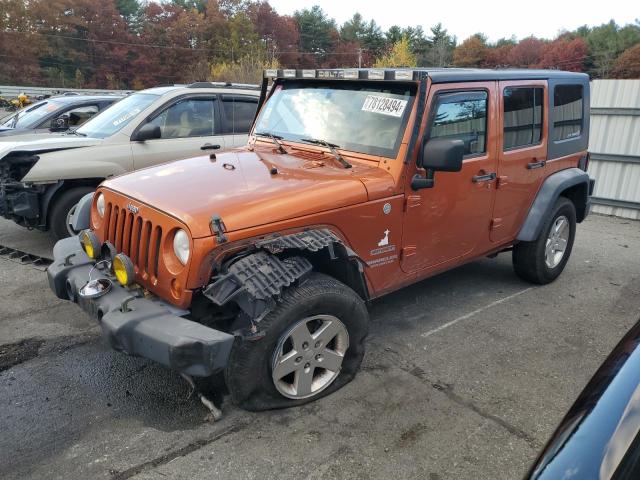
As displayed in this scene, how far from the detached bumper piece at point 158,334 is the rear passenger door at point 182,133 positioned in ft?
12.3

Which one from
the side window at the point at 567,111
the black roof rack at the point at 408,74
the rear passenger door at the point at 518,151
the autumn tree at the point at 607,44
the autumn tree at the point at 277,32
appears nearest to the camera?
the black roof rack at the point at 408,74

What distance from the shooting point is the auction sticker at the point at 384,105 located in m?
3.71

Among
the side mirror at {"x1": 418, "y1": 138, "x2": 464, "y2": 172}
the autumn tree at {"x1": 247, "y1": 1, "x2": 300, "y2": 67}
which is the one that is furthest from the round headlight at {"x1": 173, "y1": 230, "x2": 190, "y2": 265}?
the autumn tree at {"x1": 247, "y1": 1, "x2": 300, "y2": 67}

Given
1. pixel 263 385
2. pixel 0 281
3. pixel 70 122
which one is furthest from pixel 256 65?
pixel 263 385

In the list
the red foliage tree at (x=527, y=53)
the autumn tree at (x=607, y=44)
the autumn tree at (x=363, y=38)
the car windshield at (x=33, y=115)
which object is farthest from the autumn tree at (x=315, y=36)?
the car windshield at (x=33, y=115)

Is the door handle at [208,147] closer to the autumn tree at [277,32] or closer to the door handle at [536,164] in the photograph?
the door handle at [536,164]

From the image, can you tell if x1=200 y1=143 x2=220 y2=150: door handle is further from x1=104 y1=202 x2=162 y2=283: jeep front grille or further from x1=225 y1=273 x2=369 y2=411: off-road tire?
x1=225 y1=273 x2=369 y2=411: off-road tire

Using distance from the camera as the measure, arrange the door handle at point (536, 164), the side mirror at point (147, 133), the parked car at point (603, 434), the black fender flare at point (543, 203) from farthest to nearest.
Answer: the side mirror at point (147, 133), the black fender flare at point (543, 203), the door handle at point (536, 164), the parked car at point (603, 434)

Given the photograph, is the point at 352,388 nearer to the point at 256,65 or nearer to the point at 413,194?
the point at 413,194

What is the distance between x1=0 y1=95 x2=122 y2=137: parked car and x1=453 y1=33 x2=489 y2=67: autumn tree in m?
73.1

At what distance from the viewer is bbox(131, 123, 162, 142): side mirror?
20.7 ft

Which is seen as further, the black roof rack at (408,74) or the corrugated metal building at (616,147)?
the corrugated metal building at (616,147)

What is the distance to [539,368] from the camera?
382 cm

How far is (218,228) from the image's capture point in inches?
111
